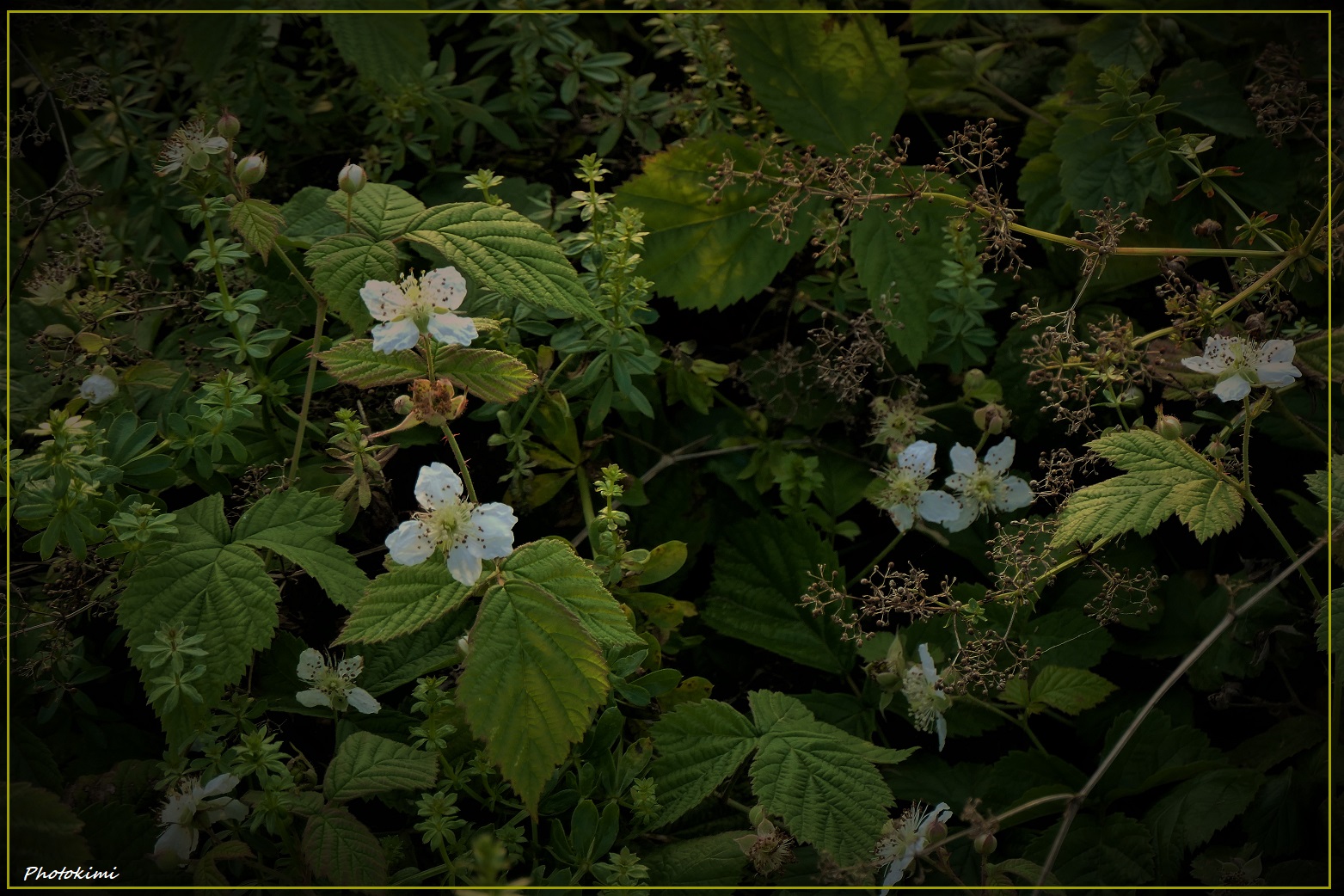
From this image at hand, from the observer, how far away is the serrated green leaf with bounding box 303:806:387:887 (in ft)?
4.62

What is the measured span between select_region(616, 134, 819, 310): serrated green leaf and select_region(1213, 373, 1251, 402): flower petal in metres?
0.82

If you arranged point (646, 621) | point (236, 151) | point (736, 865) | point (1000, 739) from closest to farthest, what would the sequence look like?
point (736, 865)
point (646, 621)
point (1000, 739)
point (236, 151)

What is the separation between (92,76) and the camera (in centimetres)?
200

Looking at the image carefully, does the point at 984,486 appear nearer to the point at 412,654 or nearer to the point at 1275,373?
the point at 1275,373

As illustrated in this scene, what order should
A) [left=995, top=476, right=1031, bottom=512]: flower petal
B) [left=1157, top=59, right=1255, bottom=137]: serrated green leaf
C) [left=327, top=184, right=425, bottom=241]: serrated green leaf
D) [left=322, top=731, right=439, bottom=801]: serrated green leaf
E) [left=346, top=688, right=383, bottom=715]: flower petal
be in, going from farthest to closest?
[left=1157, top=59, right=1255, bottom=137]: serrated green leaf
[left=995, top=476, right=1031, bottom=512]: flower petal
[left=327, top=184, right=425, bottom=241]: serrated green leaf
[left=346, top=688, right=383, bottom=715]: flower petal
[left=322, top=731, right=439, bottom=801]: serrated green leaf

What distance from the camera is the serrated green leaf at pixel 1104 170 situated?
1.92m

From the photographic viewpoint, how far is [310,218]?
1760 millimetres

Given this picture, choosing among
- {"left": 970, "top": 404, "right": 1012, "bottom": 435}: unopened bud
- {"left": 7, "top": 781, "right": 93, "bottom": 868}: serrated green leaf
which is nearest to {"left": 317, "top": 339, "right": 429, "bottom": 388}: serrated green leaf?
{"left": 7, "top": 781, "right": 93, "bottom": 868}: serrated green leaf

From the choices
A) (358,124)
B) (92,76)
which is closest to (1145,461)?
(358,124)

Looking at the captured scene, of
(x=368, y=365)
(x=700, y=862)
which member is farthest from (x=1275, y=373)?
(x=368, y=365)

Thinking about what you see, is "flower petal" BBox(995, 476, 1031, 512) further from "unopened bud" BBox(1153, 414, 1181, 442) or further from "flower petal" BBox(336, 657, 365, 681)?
"flower petal" BBox(336, 657, 365, 681)

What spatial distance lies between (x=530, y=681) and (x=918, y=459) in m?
0.82

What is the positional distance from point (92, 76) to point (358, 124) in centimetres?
52

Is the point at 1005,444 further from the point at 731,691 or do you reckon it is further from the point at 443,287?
the point at 443,287
